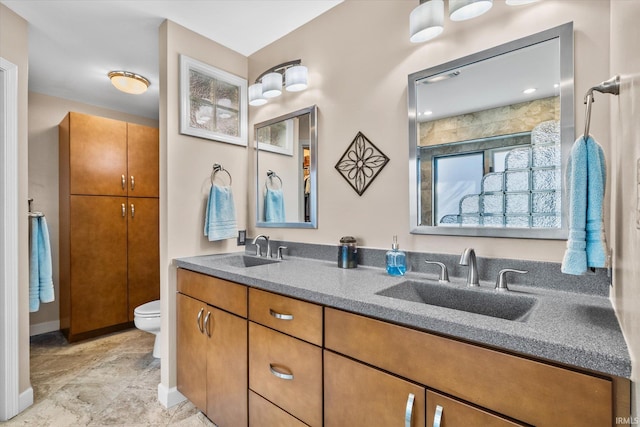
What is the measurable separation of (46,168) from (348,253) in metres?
3.32

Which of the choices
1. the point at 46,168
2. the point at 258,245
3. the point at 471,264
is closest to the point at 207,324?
the point at 258,245

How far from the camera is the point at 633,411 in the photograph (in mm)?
597

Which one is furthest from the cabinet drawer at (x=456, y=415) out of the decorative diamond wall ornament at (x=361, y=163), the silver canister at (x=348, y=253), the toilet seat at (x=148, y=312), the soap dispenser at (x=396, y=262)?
the toilet seat at (x=148, y=312)

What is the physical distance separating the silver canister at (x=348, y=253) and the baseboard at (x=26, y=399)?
216 cm

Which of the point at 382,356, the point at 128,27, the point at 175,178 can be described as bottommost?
the point at 382,356

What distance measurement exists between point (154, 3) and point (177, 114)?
644 mm

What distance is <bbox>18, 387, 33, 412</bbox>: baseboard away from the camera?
1892 mm

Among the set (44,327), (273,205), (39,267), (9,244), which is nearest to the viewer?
(9,244)

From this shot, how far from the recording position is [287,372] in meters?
1.27

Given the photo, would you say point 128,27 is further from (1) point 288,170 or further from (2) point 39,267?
(2) point 39,267

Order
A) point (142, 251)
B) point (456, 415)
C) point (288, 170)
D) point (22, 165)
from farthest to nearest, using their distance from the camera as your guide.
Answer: point (142, 251)
point (288, 170)
point (22, 165)
point (456, 415)

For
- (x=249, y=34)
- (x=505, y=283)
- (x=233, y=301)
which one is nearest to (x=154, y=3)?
(x=249, y=34)

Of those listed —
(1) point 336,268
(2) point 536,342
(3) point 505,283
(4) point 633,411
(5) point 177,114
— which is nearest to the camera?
(4) point 633,411

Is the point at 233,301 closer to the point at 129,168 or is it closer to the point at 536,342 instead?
the point at 536,342
